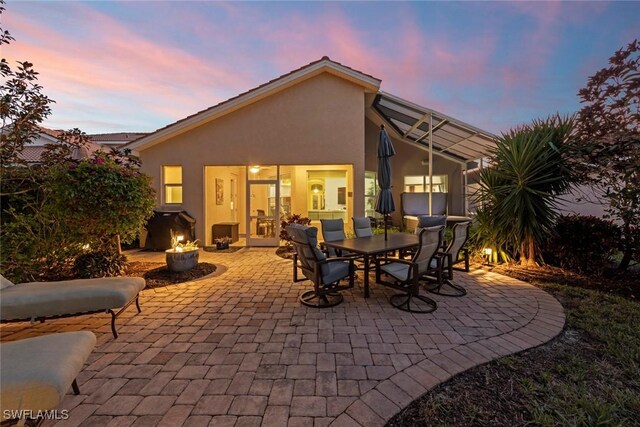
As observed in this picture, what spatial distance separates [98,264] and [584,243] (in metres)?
9.61

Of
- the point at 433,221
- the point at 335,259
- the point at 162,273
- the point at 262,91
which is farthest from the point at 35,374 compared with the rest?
the point at 262,91

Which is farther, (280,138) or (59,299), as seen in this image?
(280,138)

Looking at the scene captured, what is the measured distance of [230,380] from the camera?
7.24 feet

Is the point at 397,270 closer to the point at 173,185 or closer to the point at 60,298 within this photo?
the point at 60,298

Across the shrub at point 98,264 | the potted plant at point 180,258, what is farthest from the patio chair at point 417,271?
the shrub at point 98,264

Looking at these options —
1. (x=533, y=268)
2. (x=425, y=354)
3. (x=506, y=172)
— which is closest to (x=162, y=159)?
(x=425, y=354)

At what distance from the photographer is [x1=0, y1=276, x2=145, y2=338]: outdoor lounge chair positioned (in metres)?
2.68

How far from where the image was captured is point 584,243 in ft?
16.9

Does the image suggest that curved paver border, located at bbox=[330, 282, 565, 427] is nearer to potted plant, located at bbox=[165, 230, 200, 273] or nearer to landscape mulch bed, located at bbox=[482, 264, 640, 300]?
landscape mulch bed, located at bbox=[482, 264, 640, 300]

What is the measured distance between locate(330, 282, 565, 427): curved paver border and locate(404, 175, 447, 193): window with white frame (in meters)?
9.17

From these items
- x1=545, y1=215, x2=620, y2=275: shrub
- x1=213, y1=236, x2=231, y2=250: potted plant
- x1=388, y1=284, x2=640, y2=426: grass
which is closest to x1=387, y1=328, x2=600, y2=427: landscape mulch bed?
x1=388, y1=284, x2=640, y2=426: grass

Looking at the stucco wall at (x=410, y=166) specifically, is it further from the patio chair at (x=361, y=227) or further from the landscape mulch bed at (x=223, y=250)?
the landscape mulch bed at (x=223, y=250)

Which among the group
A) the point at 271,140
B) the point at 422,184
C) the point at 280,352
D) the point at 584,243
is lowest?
the point at 280,352

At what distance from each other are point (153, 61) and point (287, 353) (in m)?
9.13
